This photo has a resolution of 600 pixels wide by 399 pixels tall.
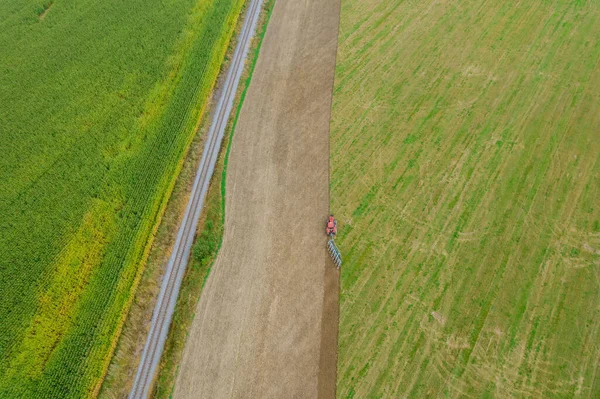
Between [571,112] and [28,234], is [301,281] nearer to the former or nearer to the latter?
[28,234]

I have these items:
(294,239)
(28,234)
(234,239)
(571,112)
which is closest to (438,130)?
(571,112)

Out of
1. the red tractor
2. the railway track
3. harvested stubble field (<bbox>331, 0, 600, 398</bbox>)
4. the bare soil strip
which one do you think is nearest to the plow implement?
the bare soil strip

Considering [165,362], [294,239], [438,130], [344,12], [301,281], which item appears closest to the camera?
[165,362]

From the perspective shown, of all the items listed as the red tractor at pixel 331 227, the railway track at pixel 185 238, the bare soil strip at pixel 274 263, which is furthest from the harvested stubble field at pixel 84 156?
the red tractor at pixel 331 227

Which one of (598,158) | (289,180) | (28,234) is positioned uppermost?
(28,234)

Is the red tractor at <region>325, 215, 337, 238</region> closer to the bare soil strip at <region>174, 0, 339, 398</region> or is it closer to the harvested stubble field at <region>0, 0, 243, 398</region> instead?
the bare soil strip at <region>174, 0, 339, 398</region>

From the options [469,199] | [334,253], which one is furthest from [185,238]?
[469,199]
